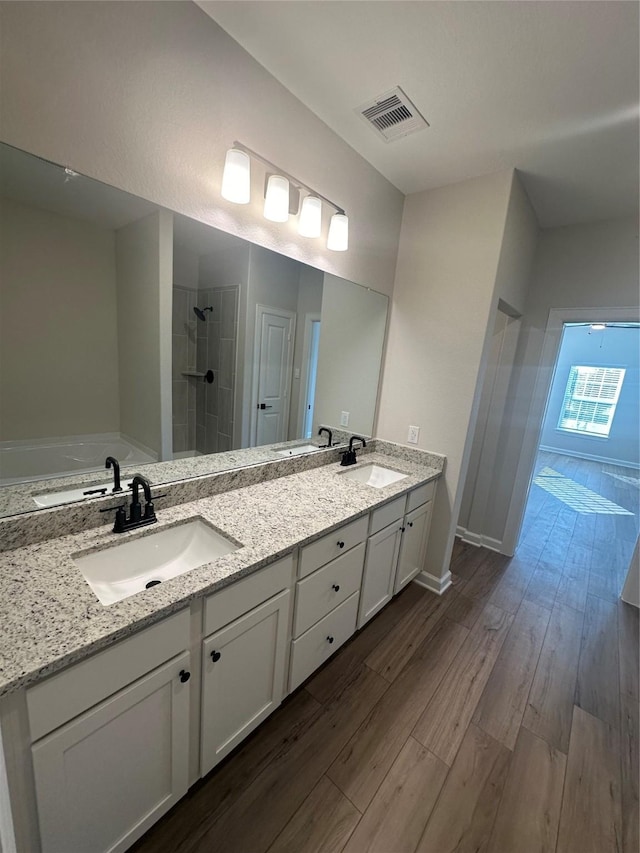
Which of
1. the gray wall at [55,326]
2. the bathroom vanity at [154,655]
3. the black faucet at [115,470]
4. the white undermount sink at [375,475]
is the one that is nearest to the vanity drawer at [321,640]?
the bathroom vanity at [154,655]

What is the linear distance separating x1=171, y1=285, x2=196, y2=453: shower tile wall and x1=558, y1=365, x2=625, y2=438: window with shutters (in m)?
6.73

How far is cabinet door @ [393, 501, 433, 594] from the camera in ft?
7.01

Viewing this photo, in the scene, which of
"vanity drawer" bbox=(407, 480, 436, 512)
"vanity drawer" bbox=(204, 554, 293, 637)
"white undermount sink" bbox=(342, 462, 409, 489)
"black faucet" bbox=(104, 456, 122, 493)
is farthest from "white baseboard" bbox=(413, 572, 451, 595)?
"black faucet" bbox=(104, 456, 122, 493)

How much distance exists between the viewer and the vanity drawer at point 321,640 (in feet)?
4.87

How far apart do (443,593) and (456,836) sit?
1.37 m

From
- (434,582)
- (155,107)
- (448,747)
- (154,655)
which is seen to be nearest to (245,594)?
(154,655)

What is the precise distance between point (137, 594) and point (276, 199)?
1595mm

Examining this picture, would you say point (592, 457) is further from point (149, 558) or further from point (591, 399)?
point (149, 558)

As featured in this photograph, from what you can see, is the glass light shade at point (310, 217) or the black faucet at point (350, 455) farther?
the black faucet at point (350, 455)

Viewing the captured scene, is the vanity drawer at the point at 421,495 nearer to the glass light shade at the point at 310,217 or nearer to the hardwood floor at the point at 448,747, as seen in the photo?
the hardwood floor at the point at 448,747

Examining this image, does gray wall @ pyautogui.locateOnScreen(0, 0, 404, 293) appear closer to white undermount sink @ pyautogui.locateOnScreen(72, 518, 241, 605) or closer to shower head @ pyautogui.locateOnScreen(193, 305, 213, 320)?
shower head @ pyautogui.locateOnScreen(193, 305, 213, 320)

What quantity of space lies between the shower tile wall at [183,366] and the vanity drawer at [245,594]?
2.24 ft

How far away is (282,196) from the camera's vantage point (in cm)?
149

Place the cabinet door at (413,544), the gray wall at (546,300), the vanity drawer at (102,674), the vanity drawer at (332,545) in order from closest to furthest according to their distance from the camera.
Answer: the vanity drawer at (102,674)
the vanity drawer at (332,545)
the cabinet door at (413,544)
the gray wall at (546,300)
